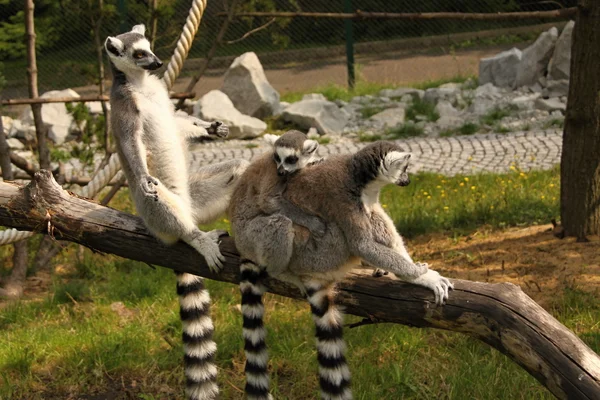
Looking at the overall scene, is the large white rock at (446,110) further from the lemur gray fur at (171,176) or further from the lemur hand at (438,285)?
the lemur hand at (438,285)

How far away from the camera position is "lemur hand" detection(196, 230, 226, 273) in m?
3.61

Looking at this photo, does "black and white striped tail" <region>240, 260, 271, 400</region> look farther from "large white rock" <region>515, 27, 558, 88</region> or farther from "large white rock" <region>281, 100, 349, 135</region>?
"large white rock" <region>515, 27, 558, 88</region>

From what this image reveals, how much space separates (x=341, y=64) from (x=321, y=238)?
12.7 meters

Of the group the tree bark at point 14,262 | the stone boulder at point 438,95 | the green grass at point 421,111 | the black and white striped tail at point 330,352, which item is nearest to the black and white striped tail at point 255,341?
the black and white striped tail at point 330,352

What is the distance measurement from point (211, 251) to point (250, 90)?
8.81 m

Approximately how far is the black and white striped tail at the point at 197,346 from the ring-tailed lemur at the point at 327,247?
31 centimetres

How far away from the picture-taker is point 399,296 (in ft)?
10.8

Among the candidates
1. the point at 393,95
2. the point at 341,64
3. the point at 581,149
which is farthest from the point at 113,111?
the point at 341,64

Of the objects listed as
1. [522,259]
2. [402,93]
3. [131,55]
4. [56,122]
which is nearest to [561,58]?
[402,93]

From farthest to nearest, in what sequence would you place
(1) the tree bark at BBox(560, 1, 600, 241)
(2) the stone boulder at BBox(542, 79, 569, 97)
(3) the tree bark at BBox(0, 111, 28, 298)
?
(2) the stone boulder at BBox(542, 79, 569, 97)
(3) the tree bark at BBox(0, 111, 28, 298)
(1) the tree bark at BBox(560, 1, 600, 241)

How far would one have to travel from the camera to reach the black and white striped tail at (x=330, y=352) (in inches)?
128

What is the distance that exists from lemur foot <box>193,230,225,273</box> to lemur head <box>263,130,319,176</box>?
0.48 m

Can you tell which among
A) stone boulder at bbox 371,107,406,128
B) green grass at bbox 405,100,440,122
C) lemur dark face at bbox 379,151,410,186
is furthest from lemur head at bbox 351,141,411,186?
green grass at bbox 405,100,440,122

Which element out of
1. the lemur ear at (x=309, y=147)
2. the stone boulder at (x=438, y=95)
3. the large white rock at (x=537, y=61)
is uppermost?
the lemur ear at (x=309, y=147)
